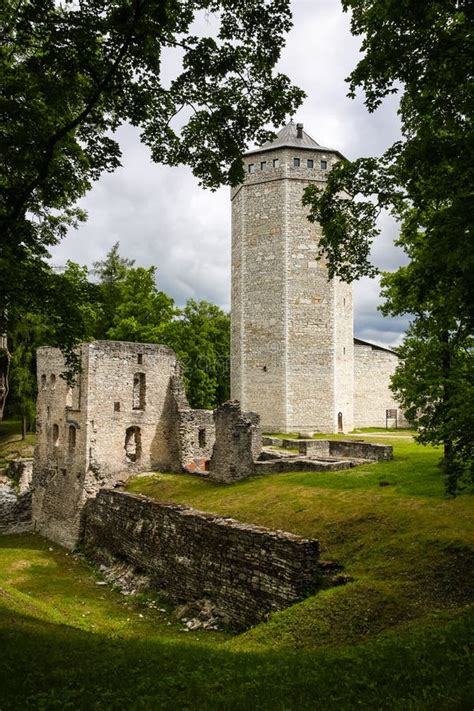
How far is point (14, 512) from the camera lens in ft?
91.5

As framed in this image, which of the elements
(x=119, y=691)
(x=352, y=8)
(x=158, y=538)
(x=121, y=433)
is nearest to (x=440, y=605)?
(x=119, y=691)

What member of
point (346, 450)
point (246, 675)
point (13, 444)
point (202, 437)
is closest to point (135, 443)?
point (202, 437)

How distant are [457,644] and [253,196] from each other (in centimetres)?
3391

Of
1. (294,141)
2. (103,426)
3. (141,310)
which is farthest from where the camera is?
(294,141)

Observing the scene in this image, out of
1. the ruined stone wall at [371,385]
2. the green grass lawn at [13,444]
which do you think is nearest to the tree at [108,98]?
the green grass lawn at [13,444]

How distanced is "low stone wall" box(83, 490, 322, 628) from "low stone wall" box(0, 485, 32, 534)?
33.8 ft

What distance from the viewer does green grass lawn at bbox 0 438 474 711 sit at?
564 cm

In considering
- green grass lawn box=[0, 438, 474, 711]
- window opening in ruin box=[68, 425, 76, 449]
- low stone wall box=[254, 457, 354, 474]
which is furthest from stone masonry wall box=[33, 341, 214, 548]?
green grass lawn box=[0, 438, 474, 711]

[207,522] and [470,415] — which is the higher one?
[470,415]

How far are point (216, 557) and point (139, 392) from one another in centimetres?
1296

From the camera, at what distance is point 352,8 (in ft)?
32.4

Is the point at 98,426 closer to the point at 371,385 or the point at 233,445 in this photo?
the point at 233,445

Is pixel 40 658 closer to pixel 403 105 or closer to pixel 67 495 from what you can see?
pixel 403 105

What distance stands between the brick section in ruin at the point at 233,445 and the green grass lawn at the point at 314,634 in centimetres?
332
